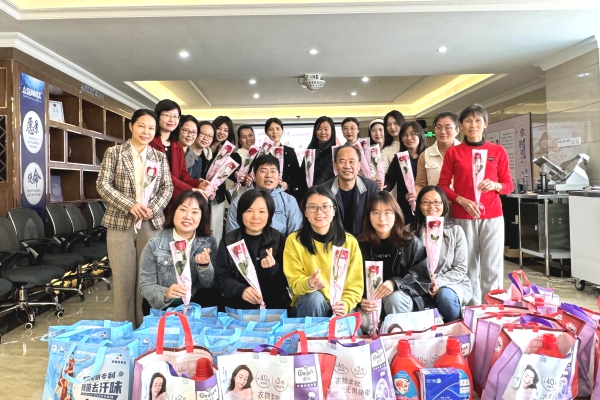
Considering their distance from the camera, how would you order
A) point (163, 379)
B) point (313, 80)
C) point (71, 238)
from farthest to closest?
1. point (313, 80)
2. point (71, 238)
3. point (163, 379)

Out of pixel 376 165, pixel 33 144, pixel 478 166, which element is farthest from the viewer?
pixel 33 144

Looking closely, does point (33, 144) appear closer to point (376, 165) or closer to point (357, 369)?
point (376, 165)

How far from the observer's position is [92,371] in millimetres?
1355

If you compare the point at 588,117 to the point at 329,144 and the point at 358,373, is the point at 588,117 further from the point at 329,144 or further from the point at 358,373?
the point at 358,373

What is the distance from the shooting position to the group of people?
2053mm

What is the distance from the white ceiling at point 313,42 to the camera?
3.96 meters

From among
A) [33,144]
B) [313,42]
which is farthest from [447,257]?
[33,144]

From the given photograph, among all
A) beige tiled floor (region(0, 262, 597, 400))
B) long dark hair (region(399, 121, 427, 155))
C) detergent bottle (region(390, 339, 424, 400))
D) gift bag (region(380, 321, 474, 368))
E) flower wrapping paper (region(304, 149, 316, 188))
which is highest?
long dark hair (region(399, 121, 427, 155))

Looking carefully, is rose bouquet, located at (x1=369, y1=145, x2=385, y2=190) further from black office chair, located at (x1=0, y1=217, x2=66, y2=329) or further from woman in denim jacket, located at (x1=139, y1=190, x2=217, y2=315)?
black office chair, located at (x1=0, y1=217, x2=66, y2=329)

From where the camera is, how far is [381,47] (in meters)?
4.81

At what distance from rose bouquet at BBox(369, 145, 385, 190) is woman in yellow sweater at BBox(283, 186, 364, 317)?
1146mm

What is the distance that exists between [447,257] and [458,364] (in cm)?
96

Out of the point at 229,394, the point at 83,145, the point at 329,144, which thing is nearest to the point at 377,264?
the point at 229,394

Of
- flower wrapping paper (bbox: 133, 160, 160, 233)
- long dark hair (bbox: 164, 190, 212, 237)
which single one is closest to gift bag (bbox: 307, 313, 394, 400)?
long dark hair (bbox: 164, 190, 212, 237)
